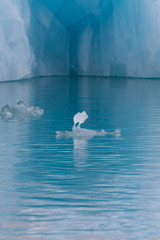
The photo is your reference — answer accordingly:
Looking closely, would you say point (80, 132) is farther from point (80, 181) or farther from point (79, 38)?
point (79, 38)

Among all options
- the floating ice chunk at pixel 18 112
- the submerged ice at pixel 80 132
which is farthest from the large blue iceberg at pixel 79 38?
the submerged ice at pixel 80 132

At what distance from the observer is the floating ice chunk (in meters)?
7.72

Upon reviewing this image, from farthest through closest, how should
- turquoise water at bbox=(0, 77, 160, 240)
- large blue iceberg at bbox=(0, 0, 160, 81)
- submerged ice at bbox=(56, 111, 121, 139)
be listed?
large blue iceberg at bbox=(0, 0, 160, 81)
submerged ice at bbox=(56, 111, 121, 139)
turquoise water at bbox=(0, 77, 160, 240)

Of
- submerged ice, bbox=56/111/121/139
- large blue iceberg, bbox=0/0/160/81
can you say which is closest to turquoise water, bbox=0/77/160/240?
submerged ice, bbox=56/111/121/139

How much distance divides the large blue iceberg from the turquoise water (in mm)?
8316

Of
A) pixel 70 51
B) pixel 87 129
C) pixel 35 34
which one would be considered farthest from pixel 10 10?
pixel 87 129

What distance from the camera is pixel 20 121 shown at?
7418mm

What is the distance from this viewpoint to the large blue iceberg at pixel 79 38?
1560 centimetres

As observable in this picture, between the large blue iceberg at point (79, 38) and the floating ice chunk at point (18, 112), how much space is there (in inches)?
281

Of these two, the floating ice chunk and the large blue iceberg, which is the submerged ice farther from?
the large blue iceberg

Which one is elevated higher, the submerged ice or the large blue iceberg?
the large blue iceberg

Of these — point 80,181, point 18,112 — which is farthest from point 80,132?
point 80,181

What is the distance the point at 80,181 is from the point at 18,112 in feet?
13.6

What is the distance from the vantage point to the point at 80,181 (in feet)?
12.7
